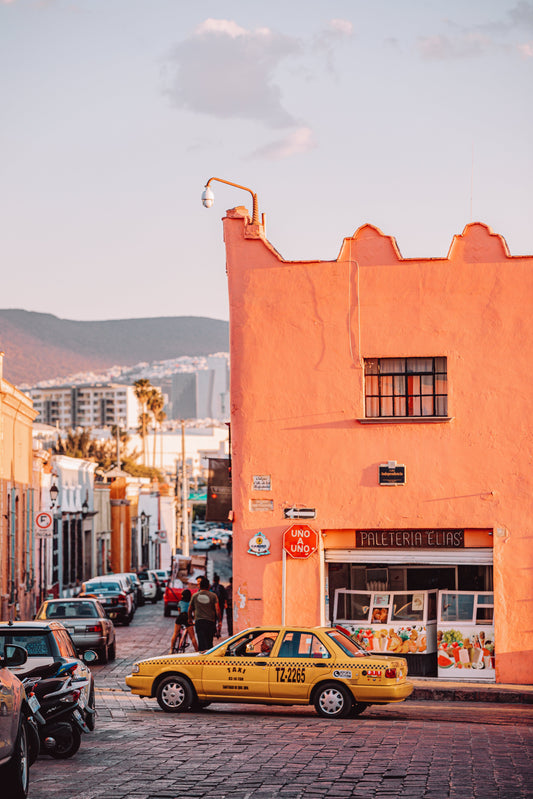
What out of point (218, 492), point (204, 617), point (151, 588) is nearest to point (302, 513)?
point (204, 617)

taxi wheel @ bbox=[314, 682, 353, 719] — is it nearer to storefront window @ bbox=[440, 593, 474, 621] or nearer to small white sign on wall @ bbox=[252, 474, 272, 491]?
storefront window @ bbox=[440, 593, 474, 621]

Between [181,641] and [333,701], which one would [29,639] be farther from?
[181,641]

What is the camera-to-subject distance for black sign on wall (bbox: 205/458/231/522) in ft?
103

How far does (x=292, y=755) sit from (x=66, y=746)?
253cm

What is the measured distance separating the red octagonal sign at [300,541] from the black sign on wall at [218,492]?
7.35 meters

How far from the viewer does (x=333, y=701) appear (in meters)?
17.5

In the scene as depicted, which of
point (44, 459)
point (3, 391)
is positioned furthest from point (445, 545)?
point (44, 459)

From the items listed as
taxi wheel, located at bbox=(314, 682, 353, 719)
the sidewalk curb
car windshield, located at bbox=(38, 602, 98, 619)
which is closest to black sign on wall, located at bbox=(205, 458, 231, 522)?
car windshield, located at bbox=(38, 602, 98, 619)

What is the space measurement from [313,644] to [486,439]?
713 cm

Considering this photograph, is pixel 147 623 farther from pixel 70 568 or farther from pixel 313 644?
pixel 313 644

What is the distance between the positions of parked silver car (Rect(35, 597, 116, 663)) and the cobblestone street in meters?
6.55

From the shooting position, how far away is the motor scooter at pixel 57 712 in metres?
13.3

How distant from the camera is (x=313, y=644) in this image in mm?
17641

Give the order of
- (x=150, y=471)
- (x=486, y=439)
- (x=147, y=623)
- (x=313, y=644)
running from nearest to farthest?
(x=313, y=644)
(x=486, y=439)
(x=147, y=623)
(x=150, y=471)
